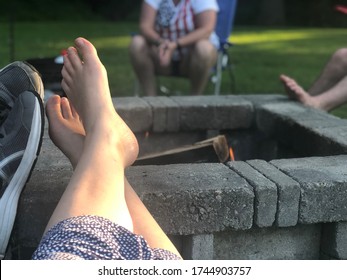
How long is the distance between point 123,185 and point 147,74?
260 centimetres

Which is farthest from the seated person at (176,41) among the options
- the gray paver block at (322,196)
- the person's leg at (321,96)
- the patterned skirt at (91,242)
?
the patterned skirt at (91,242)

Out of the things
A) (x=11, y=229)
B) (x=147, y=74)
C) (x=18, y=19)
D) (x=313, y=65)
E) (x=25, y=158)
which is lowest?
(x=18, y=19)

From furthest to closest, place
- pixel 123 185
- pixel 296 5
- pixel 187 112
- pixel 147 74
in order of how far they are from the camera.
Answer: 1. pixel 296 5
2. pixel 147 74
3. pixel 187 112
4. pixel 123 185

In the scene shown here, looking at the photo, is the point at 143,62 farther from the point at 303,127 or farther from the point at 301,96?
the point at 303,127

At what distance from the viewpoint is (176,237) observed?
194 cm

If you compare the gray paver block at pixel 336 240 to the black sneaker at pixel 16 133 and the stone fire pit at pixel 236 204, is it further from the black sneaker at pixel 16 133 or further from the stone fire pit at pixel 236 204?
the black sneaker at pixel 16 133

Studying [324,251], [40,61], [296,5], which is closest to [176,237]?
[324,251]

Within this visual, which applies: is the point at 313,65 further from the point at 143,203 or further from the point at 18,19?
the point at 18,19

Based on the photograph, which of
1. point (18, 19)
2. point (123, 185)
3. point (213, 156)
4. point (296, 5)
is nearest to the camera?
point (123, 185)

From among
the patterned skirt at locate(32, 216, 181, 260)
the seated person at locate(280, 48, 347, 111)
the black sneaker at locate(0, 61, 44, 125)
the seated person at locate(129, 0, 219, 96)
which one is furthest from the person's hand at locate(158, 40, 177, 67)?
the patterned skirt at locate(32, 216, 181, 260)

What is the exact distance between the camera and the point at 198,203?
1.84m

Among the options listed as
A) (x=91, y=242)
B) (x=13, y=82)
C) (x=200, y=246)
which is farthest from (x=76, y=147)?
(x=91, y=242)

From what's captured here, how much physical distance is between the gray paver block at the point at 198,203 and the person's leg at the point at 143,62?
2.33 m

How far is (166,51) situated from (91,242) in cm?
280
